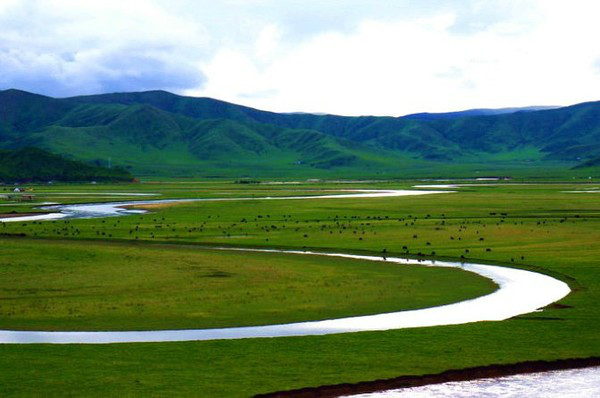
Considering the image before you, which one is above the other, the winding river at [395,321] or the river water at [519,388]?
the winding river at [395,321]

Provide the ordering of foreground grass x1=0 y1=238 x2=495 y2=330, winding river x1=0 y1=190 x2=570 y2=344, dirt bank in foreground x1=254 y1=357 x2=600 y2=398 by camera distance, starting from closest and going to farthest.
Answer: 1. dirt bank in foreground x1=254 y1=357 x2=600 y2=398
2. winding river x1=0 y1=190 x2=570 y2=344
3. foreground grass x1=0 y1=238 x2=495 y2=330

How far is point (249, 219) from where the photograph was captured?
Result: 96.1m

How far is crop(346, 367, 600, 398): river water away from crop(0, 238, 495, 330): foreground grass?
1106 cm

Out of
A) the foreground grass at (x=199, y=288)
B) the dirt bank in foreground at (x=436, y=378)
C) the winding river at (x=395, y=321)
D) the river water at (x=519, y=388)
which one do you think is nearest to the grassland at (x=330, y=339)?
the dirt bank in foreground at (x=436, y=378)

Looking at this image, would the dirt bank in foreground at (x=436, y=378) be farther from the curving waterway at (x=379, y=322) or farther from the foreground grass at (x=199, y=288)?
the foreground grass at (x=199, y=288)

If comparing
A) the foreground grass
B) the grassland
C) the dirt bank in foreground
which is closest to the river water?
the dirt bank in foreground

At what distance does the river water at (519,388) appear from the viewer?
2594 cm

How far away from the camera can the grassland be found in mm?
26719

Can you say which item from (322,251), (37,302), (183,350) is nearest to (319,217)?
(322,251)

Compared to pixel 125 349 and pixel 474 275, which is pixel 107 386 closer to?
pixel 125 349

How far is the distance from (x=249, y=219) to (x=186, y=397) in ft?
234

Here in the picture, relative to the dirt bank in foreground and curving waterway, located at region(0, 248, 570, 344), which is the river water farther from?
curving waterway, located at region(0, 248, 570, 344)

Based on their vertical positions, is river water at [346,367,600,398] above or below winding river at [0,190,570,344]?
below

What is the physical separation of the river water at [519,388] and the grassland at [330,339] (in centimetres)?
131
